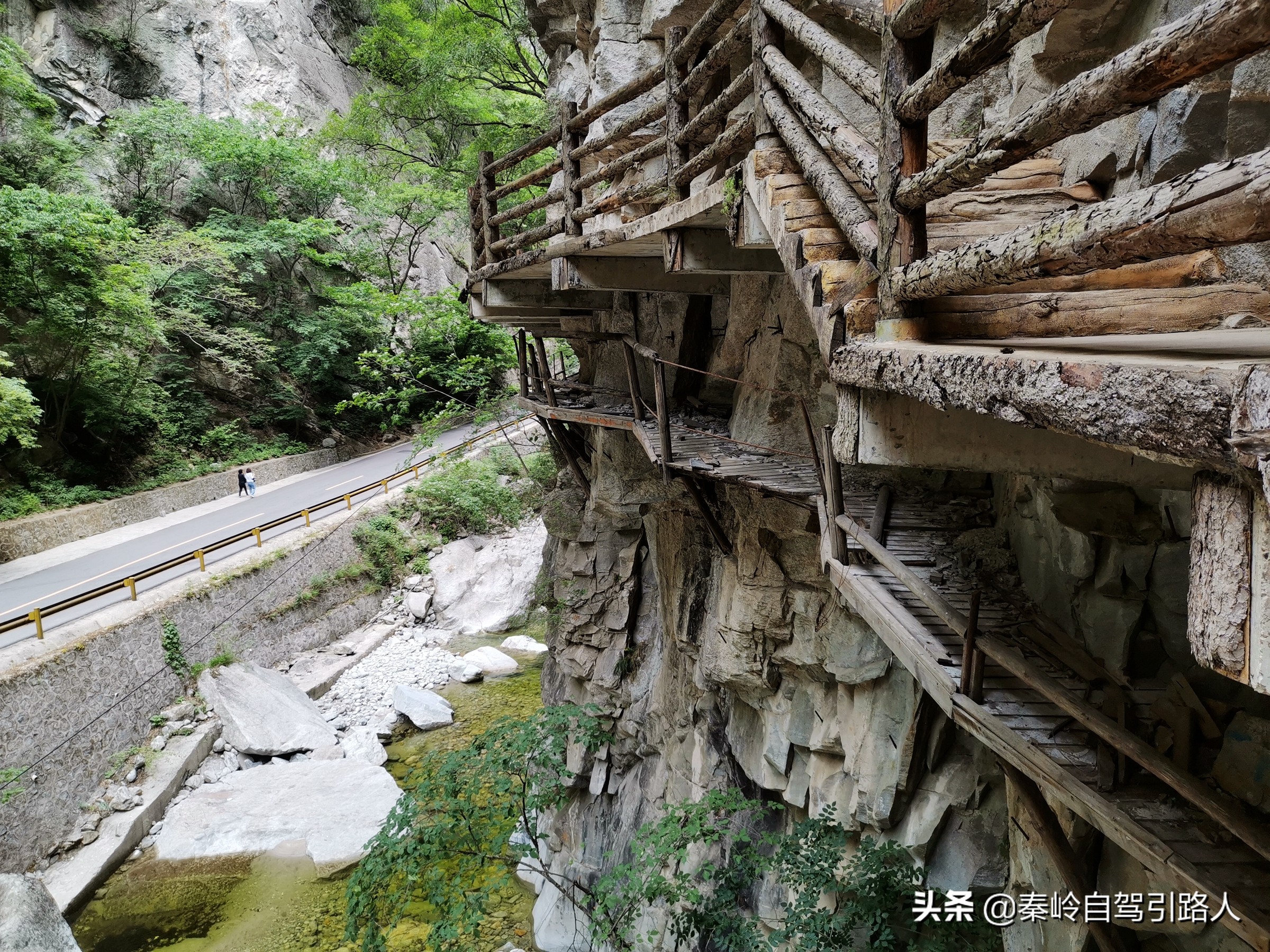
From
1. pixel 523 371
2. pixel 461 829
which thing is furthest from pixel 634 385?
pixel 461 829

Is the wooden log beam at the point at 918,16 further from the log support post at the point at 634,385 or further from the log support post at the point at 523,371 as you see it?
the log support post at the point at 523,371

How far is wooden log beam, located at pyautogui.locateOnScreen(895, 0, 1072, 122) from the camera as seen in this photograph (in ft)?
4.90

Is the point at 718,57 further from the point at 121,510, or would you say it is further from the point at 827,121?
the point at 121,510

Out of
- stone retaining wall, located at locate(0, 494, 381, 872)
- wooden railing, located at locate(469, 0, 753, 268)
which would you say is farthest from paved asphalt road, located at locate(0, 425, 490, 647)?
wooden railing, located at locate(469, 0, 753, 268)

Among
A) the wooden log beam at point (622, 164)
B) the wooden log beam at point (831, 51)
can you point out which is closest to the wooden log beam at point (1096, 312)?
the wooden log beam at point (831, 51)

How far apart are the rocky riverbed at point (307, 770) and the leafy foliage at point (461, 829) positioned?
1976 mm

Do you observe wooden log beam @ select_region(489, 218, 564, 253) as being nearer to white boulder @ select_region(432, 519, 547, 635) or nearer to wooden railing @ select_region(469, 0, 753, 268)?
wooden railing @ select_region(469, 0, 753, 268)

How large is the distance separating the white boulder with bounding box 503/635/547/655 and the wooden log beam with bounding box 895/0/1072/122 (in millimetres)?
16052

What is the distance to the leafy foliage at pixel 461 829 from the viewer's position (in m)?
6.12

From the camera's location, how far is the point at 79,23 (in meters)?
21.9

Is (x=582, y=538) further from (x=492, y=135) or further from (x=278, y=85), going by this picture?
(x=278, y=85)

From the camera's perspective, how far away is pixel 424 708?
Answer: 46.0ft

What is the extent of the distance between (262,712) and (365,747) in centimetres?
208

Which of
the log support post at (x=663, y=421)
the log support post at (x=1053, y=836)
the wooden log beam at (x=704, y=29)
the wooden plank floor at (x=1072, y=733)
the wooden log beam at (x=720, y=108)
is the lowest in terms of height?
the log support post at (x=1053, y=836)
